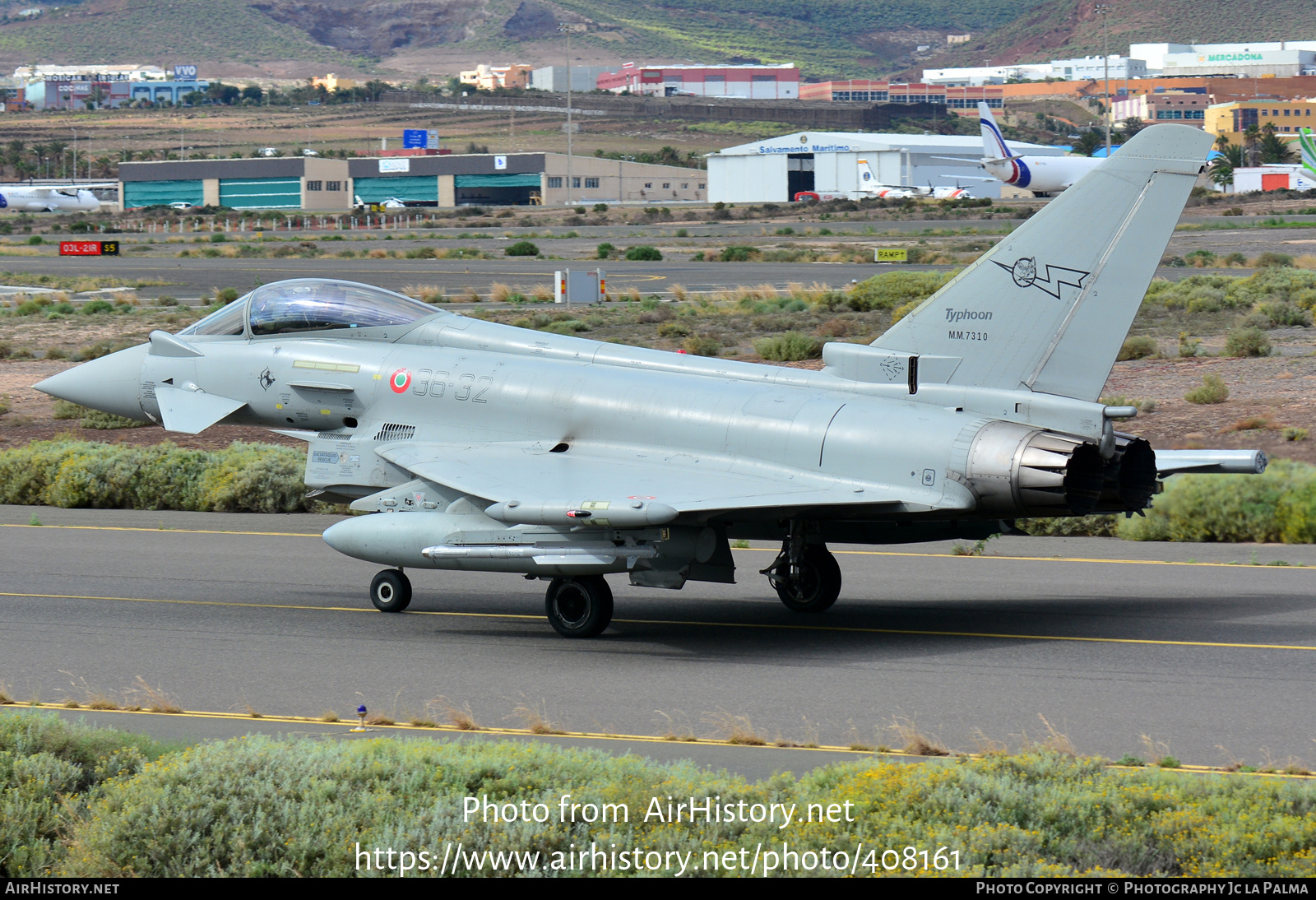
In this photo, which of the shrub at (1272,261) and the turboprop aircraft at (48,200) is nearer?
the shrub at (1272,261)

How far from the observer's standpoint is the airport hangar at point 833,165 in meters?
144

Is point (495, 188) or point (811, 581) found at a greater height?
point (495, 188)

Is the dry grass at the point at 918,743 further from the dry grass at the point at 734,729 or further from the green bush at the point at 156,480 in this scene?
the green bush at the point at 156,480

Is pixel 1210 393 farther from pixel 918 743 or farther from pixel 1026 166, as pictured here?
pixel 1026 166

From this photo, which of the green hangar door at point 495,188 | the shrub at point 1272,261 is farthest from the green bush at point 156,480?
the green hangar door at point 495,188

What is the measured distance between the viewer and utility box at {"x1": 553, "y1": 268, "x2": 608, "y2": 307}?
48.9 metres

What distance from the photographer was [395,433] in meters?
15.0

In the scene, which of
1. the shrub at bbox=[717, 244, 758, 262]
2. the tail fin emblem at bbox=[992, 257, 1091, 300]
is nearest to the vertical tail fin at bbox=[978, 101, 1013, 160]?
the shrub at bbox=[717, 244, 758, 262]

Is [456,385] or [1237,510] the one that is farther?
[1237,510]

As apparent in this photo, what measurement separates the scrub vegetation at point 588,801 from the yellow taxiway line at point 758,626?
16.3 feet

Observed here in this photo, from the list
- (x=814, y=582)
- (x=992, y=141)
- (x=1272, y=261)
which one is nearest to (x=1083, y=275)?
(x=814, y=582)

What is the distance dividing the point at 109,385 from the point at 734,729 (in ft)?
32.8

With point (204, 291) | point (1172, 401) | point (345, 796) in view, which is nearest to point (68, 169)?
point (204, 291)

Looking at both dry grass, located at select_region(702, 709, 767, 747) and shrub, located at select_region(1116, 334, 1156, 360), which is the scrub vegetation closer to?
dry grass, located at select_region(702, 709, 767, 747)
